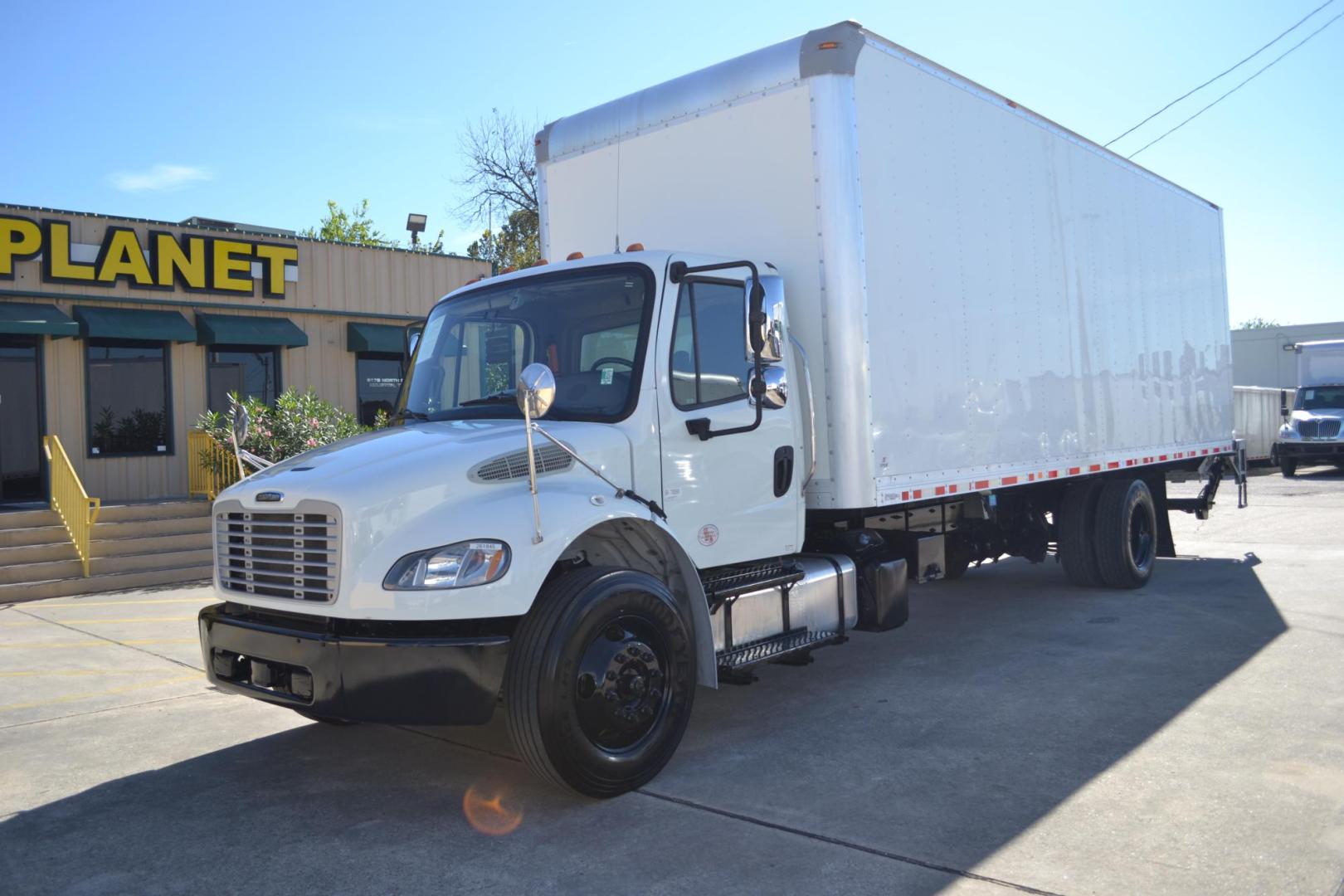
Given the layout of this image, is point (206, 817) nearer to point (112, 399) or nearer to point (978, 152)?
point (978, 152)

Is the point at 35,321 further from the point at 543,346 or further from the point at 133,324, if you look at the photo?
the point at 543,346

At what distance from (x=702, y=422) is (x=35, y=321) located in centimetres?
1425

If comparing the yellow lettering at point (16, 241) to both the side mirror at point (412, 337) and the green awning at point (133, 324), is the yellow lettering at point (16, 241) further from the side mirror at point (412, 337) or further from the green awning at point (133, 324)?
→ the side mirror at point (412, 337)

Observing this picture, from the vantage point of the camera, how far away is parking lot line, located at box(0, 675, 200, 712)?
23.1 ft

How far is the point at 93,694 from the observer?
733 cm

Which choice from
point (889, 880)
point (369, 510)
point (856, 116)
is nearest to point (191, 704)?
point (369, 510)

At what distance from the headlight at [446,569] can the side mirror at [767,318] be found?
5.72ft

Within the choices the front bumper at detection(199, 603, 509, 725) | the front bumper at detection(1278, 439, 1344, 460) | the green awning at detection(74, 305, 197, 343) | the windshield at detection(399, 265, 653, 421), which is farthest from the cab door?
the front bumper at detection(1278, 439, 1344, 460)

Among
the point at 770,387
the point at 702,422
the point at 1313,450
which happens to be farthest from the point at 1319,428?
the point at 702,422

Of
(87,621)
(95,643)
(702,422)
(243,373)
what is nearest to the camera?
(702,422)

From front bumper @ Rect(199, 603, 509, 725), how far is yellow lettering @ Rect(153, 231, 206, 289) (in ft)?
49.0

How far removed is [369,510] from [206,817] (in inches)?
65.2

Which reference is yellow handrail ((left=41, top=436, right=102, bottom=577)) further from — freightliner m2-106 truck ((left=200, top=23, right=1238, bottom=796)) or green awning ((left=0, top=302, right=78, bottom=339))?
freightliner m2-106 truck ((left=200, top=23, right=1238, bottom=796))

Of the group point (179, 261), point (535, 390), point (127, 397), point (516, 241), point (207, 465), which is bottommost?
point (535, 390)
